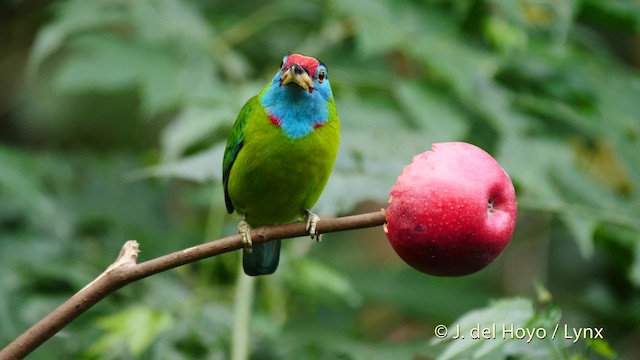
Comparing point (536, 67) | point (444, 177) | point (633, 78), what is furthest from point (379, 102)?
point (444, 177)

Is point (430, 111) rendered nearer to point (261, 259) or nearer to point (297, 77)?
point (261, 259)

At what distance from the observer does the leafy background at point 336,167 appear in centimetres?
317

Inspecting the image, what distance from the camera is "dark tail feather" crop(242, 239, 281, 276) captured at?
2621 millimetres

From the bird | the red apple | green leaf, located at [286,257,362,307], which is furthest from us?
green leaf, located at [286,257,362,307]

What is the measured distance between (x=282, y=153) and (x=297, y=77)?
0.88ft

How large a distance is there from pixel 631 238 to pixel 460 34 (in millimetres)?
1242

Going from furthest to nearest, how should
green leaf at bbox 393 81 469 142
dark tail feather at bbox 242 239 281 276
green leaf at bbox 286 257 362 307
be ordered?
green leaf at bbox 393 81 469 142, green leaf at bbox 286 257 362 307, dark tail feather at bbox 242 239 281 276

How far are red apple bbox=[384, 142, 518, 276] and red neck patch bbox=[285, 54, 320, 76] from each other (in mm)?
722

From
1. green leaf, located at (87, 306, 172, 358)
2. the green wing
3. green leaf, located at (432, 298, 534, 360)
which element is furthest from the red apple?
green leaf, located at (87, 306, 172, 358)

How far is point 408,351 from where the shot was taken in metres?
3.10

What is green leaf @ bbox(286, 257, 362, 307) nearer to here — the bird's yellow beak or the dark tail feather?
the dark tail feather

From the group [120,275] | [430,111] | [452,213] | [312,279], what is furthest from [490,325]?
[430,111]

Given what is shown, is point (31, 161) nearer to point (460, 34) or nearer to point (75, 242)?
point (75, 242)

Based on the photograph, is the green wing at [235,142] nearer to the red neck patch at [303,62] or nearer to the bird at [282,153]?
the bird at [282,153]
